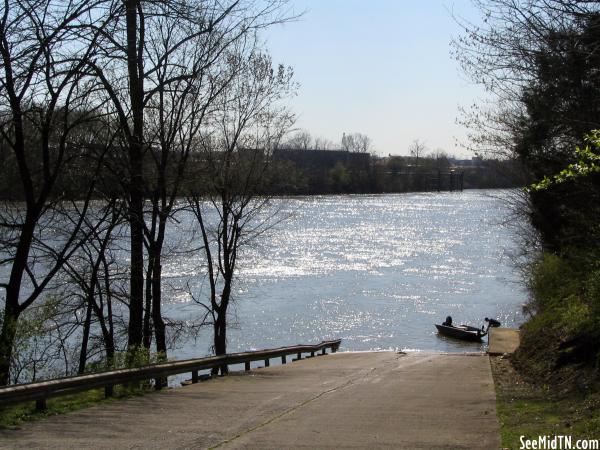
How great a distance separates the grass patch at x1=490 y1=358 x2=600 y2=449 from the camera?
7875 millimetres

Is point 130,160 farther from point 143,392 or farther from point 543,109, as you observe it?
point 543,109

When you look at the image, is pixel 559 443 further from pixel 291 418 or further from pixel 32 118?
pixel 32 118

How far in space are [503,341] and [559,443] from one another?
14.9m

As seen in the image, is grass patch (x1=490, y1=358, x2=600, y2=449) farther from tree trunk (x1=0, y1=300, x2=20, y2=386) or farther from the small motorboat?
the small motorboat

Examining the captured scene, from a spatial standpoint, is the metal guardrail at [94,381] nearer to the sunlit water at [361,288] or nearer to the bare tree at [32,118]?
the bare tree at [32,118]

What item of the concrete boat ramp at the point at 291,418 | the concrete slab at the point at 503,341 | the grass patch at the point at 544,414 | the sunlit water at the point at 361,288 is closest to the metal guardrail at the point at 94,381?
the concrete boat ramp at the point at 291,418

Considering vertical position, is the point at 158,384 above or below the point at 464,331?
above

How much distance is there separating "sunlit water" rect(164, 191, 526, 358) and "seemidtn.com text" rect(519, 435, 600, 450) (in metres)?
19.5

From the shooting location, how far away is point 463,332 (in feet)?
120

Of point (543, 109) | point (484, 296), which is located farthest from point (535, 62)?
point (484, 296)

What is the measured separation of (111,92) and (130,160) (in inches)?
109

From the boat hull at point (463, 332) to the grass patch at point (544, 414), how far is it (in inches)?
962

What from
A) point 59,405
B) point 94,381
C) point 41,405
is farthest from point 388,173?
point 41,405

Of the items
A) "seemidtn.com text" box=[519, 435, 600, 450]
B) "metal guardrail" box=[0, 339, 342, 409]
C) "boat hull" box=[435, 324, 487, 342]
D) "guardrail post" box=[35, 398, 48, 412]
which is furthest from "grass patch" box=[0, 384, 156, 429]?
"boat hull" box=[435, 324, 487, 342]
